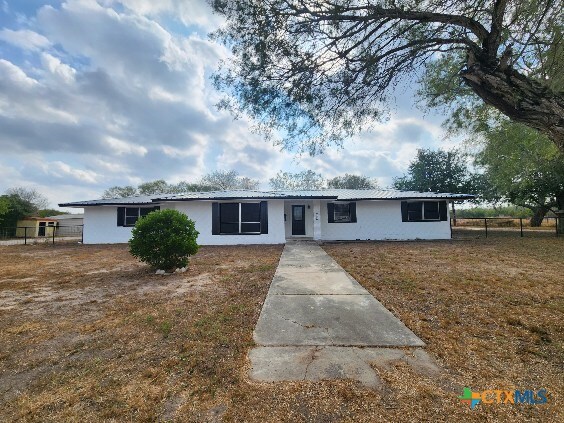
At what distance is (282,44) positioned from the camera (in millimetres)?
4664

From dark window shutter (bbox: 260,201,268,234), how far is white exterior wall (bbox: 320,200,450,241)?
3432mm

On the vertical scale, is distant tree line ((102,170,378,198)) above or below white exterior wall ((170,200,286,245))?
above

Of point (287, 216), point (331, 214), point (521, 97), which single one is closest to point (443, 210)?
point (331, 214)

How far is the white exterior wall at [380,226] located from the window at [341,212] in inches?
7.2

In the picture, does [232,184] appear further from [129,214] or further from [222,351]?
[222,351]

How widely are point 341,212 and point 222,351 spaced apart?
44.2 feet

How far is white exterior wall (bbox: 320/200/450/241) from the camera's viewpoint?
50.9 feet

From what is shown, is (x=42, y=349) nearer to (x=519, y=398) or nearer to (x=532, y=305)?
(x=519, y=398)

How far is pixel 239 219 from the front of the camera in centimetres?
1406

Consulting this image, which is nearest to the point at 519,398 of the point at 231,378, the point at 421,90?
the point at 231,378

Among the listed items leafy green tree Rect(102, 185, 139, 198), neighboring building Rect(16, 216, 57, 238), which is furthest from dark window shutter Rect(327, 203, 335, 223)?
leafy green tree Rect(102, 185, 139, 198)

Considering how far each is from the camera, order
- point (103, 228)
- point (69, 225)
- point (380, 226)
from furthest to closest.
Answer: point (69, 225) → point (103, 228) → point (380, 226)

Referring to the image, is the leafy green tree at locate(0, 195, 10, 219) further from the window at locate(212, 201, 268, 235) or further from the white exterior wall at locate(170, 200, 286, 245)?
the window at locate(212, 201, 268, 235)

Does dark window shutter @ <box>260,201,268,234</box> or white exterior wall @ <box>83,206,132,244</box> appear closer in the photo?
dark window shutter @ <box>260,201,268,234</box>
